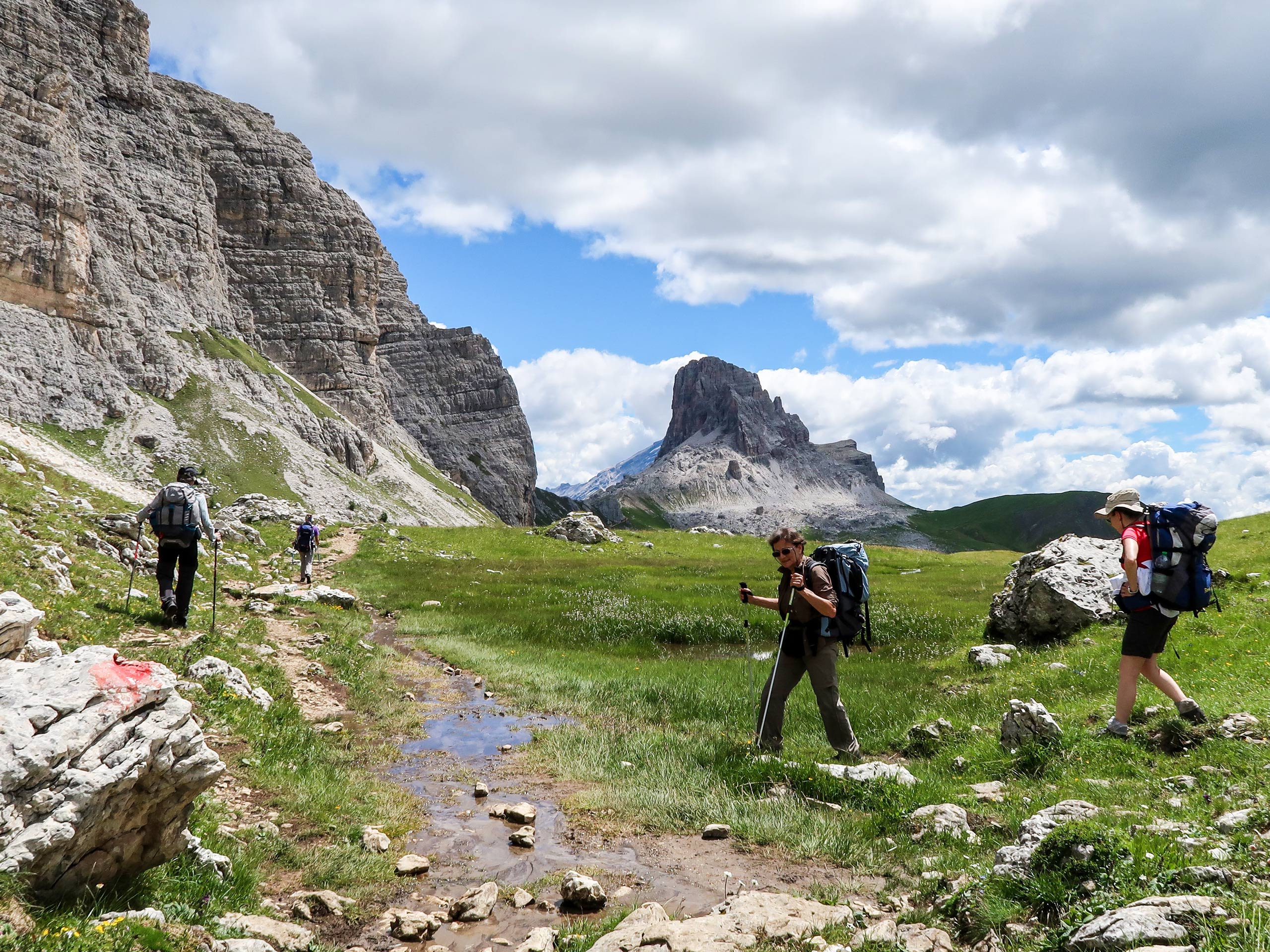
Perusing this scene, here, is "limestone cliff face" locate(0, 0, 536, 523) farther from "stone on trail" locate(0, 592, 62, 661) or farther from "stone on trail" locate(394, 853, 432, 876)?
"stone on trail" locate(394, 853, 432, 876)

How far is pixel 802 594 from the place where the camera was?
10.7m

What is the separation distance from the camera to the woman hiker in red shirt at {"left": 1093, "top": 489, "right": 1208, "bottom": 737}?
970 cm

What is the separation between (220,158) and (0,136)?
74.4 m

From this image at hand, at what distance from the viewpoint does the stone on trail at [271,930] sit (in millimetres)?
5656

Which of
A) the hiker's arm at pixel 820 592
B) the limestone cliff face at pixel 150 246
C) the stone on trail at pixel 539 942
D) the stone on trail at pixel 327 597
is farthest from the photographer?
the limestone cliff face at pixel 150 246

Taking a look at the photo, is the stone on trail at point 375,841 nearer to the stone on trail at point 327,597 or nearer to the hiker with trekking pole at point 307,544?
the stone on trail at point 327,597

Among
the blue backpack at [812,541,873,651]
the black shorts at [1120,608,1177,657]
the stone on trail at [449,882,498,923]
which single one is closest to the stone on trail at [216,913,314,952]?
the stone on trail at [449,882,498,923]

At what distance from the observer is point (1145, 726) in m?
10.0

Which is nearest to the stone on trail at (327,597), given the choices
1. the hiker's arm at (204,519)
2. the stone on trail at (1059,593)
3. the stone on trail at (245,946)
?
the hiker's arm at (204,519)

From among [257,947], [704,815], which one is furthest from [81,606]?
[704,815]

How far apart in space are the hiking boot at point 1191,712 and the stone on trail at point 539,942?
8.74 m

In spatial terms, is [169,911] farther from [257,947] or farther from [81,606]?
[81,606]

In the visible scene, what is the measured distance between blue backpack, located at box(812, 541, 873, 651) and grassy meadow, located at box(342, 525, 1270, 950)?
215 centimetres

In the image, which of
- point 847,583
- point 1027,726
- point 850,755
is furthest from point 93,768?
point 1027,726
